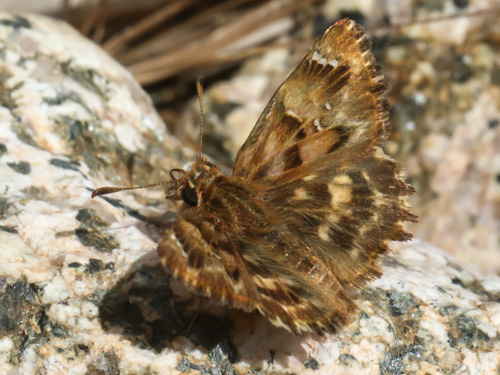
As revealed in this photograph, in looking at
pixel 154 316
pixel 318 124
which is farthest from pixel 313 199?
pixel 154 316

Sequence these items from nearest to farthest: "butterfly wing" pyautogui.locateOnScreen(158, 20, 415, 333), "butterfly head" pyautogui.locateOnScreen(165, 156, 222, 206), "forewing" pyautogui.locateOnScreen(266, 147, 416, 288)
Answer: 1. "butterfly wing" pyautogui.locateOnScreen(158, 20, 415, 333)
2. "forewing" pyautogui.locateOnScreen(266, 147, 416, 288)
3. "butterfly head" pyautogui.locateOnScreen(165, 156, 222, 206)

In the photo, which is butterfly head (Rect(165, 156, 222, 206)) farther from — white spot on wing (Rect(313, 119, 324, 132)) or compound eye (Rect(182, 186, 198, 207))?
white spot on wing (Rect(313, 119, 324, 132))

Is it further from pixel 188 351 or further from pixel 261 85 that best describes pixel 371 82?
pixel 261 85

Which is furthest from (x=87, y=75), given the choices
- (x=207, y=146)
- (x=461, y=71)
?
(x=461, y=71)

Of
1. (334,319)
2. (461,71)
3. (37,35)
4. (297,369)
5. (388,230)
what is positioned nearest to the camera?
(334,319)

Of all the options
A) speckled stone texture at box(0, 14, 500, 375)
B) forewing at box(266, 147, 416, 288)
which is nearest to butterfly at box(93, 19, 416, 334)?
forewing at box(266, 147, 416, 288)

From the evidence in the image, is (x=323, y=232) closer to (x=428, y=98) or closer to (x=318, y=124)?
(x=318, y=124)
